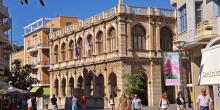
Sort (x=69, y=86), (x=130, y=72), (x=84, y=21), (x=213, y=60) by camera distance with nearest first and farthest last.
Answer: (x=213, y=60), (x=130, y=72), (x=84, y=21), (x=69, y=86)

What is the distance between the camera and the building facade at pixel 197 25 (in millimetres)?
26531

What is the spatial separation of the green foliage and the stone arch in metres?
3.94

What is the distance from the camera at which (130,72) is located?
53938mm

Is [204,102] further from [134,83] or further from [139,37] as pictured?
[139,37]

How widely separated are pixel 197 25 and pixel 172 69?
7082mm

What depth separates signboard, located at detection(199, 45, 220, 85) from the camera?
41.6 ft

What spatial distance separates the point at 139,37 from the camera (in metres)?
55.8

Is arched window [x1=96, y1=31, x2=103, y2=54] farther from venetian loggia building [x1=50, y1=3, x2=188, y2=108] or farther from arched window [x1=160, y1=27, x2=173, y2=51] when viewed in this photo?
arched window [x1=160, y1=27, x2=173, y2=51]

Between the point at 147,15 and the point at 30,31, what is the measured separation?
110ft

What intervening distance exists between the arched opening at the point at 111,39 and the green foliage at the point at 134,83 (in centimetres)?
497

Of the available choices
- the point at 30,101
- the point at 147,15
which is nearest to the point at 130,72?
the point at 147,15

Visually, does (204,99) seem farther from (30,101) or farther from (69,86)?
(69,86)

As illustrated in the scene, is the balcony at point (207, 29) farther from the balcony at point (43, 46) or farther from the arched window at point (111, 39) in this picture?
the balcony at point (43, 46)

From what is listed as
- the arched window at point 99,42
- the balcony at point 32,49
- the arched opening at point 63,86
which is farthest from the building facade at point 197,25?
the balcony at point 32,49
